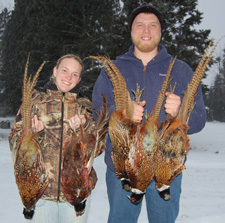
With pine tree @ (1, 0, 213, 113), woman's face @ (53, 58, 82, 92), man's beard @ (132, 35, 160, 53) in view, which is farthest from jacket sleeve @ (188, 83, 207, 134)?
pine tree @ (1, 0, 213, 113)

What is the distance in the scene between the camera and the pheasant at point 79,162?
6.92 feet

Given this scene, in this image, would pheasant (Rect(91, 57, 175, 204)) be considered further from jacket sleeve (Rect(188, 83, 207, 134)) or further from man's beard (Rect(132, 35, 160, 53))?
man's beard (Rect(132, 35, 160, 53))

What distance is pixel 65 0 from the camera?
16344 mm

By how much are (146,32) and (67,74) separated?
93 cm

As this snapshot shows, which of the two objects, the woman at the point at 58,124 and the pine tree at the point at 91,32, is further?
the pine tree at the point at 91,32

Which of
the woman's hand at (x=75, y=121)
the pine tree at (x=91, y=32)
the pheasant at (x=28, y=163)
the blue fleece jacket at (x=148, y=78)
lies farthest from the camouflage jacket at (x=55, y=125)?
the pine tree at (x=91, y=32)

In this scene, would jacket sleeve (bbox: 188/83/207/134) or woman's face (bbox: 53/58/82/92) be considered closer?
jacket sleeve (bbox: 188/83/207/134)

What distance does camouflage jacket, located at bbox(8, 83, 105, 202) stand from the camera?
2.58 meters

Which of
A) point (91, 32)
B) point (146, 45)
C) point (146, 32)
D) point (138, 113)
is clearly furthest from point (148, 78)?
point (91, 32)

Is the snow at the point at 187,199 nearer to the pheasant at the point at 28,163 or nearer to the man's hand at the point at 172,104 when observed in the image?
the pheasant at the point at 28,163

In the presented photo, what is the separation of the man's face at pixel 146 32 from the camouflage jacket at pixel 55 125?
826mm

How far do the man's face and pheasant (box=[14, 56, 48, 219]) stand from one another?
1103mm

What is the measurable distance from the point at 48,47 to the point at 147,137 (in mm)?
15270

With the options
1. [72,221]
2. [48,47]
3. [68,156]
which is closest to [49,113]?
[68,156]
